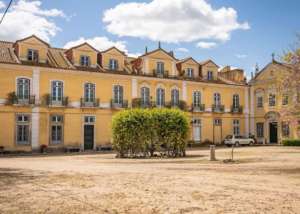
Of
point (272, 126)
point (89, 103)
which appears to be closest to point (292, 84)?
point (89, 103)

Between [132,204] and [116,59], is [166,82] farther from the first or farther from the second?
[132,204]

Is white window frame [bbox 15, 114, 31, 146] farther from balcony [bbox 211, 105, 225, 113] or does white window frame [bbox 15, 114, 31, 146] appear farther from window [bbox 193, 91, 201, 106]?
balcony [bbox 211, 105, 225, 113]

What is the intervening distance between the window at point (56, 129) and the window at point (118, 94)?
16.2 feet

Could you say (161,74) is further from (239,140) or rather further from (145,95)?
(239,140)

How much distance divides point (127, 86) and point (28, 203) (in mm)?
25949

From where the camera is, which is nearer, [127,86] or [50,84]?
[50,84]

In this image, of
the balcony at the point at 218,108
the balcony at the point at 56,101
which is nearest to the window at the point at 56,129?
the balcony at the point at 56,101

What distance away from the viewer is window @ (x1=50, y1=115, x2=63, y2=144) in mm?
29531

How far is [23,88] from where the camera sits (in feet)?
93.5

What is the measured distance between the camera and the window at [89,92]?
102 feet

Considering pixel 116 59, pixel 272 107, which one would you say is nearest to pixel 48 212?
pixel 116 59

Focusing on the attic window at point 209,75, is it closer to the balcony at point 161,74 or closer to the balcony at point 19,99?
the balcony at point 161,74

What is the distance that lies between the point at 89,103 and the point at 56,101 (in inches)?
105

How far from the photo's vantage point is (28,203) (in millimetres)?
7508
